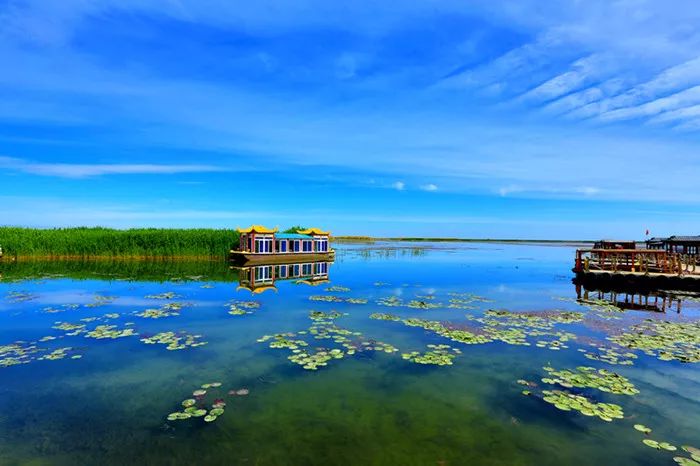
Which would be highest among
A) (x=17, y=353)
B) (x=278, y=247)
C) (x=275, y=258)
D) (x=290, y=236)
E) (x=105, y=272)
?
(x=290, y=236)

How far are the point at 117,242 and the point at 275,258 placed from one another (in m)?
14.8

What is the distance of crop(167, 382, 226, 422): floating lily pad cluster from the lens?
6.26 m

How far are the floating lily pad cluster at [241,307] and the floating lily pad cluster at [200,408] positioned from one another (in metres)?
7.11

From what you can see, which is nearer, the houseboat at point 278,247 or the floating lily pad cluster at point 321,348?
the floating lily pad cluster at point 321,348

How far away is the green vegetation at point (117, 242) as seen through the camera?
34.0 m

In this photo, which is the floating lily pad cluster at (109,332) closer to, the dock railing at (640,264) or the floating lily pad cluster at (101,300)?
the floating lily pad cluster at (101,300)

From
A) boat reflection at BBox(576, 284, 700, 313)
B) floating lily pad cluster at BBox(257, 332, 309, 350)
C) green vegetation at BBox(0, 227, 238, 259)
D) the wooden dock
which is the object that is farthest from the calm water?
green vegetation at BBox(0, 227, 238, 259)

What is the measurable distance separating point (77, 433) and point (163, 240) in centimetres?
3374

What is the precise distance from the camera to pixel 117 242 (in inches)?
1411

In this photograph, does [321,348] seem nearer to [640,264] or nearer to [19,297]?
[19,297]

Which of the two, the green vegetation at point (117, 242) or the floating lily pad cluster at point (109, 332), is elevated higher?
the green vegetation at point (117, 242)

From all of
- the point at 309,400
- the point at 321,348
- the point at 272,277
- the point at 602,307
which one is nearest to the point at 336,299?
the point at 321,348

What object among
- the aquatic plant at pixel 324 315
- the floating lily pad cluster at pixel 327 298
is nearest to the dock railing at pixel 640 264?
the floating lily pad cluster at pixel 327 298

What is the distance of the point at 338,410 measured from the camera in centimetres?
661
